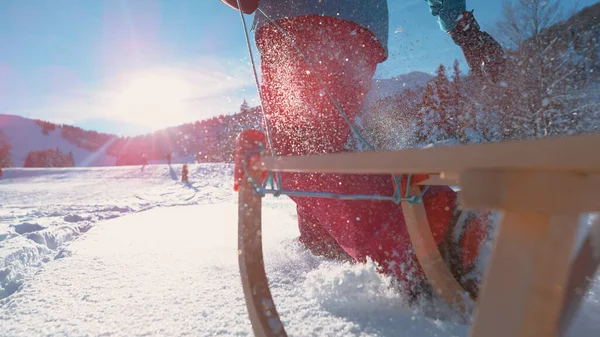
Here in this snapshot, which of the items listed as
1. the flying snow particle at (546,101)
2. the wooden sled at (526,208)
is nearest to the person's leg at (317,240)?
the wooden sled at (526,208)

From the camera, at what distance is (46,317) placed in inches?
46.7

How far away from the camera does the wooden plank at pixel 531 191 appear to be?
289 millimetres

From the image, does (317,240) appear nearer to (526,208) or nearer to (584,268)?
(584,268)

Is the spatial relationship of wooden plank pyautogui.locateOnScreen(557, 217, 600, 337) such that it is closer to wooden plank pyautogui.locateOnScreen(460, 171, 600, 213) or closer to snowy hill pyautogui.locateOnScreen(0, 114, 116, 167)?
wooden plank pyautogui.locateOnScreen(460, 171, 600, 213)

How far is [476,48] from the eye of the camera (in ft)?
4.87

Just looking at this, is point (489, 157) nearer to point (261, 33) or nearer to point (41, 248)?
point (261, 33)

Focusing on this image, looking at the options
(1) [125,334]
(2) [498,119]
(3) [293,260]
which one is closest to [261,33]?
(3) [293,260]

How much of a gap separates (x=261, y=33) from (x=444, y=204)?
1.31 m

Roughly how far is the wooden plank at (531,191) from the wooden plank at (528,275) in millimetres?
15

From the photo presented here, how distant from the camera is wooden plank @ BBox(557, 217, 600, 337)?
45 cm

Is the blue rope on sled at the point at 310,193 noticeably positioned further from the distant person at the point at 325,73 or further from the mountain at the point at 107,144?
the mountain at the point at 107,144

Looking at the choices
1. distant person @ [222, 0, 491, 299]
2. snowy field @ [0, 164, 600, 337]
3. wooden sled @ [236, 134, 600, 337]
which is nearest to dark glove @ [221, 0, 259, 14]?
distant person @ [222, 0, 491, 299]

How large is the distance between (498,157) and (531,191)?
0.15 ft

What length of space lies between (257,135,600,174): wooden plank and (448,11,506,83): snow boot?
52.0 inches
